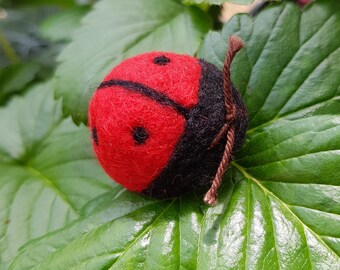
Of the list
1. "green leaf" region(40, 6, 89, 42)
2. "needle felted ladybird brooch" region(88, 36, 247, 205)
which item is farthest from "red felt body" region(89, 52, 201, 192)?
"green leaf" region(40, 6, 89, 42)

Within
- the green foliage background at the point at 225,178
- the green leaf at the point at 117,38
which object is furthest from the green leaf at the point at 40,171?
the green leaf at the point at 117,38

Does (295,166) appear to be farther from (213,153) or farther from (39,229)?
(39,229)

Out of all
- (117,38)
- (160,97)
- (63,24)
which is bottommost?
(63,24)

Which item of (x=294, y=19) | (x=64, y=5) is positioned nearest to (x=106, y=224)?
(x=294, y=19)

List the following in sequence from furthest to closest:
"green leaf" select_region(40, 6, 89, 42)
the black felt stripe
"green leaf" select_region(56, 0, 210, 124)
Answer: "green leaf" select_region(40, 6, 89, 42) → "green leaf" select_region(56, 0, 210, 124) → the black felt stripe

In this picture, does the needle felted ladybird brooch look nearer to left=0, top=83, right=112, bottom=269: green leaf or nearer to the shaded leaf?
left=0, top=83, right=112, bottom=269: green leaf

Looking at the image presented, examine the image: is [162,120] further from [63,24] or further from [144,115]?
[63,24]

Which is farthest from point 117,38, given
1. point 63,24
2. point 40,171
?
point 63,24
